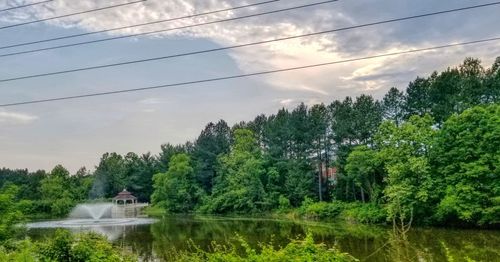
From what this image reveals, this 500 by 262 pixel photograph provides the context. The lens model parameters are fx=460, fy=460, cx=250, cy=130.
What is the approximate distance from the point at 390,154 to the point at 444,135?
4589 mm

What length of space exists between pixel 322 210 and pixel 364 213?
22.9 feet

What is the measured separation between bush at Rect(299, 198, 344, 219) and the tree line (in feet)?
7.59

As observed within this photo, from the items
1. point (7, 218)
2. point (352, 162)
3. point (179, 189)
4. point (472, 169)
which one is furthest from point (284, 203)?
point (7, 218)

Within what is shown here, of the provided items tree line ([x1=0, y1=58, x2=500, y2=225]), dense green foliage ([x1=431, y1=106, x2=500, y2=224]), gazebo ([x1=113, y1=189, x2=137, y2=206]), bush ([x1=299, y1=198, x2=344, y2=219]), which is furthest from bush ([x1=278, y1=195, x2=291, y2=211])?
gazebo ([x1=113, y1=189, x2=137, y2=206])

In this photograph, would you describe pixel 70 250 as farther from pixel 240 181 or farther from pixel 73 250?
pixel 240 181

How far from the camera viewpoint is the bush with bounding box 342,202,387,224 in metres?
39.4

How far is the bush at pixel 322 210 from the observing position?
1841 inches

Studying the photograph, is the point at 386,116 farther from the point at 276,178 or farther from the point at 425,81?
the point at 276,178

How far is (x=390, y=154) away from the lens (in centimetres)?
3766

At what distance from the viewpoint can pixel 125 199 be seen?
84688 mm

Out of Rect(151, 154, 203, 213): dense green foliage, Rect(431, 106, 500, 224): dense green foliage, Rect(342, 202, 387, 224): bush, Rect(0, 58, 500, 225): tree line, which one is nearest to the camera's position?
Rect(431, 106, 500, 224): dense green foliage

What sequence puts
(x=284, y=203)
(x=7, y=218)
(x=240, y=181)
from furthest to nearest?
(x=240, y=181)
(x=284, y=203)
(x=7, y=218)

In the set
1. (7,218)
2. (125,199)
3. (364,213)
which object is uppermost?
(7,218)

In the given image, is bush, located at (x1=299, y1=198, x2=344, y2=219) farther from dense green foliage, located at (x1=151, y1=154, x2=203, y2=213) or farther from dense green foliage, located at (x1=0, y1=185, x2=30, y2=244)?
dense green foliage, located at (x1=0, y1=185, x2=30, y2=244)
